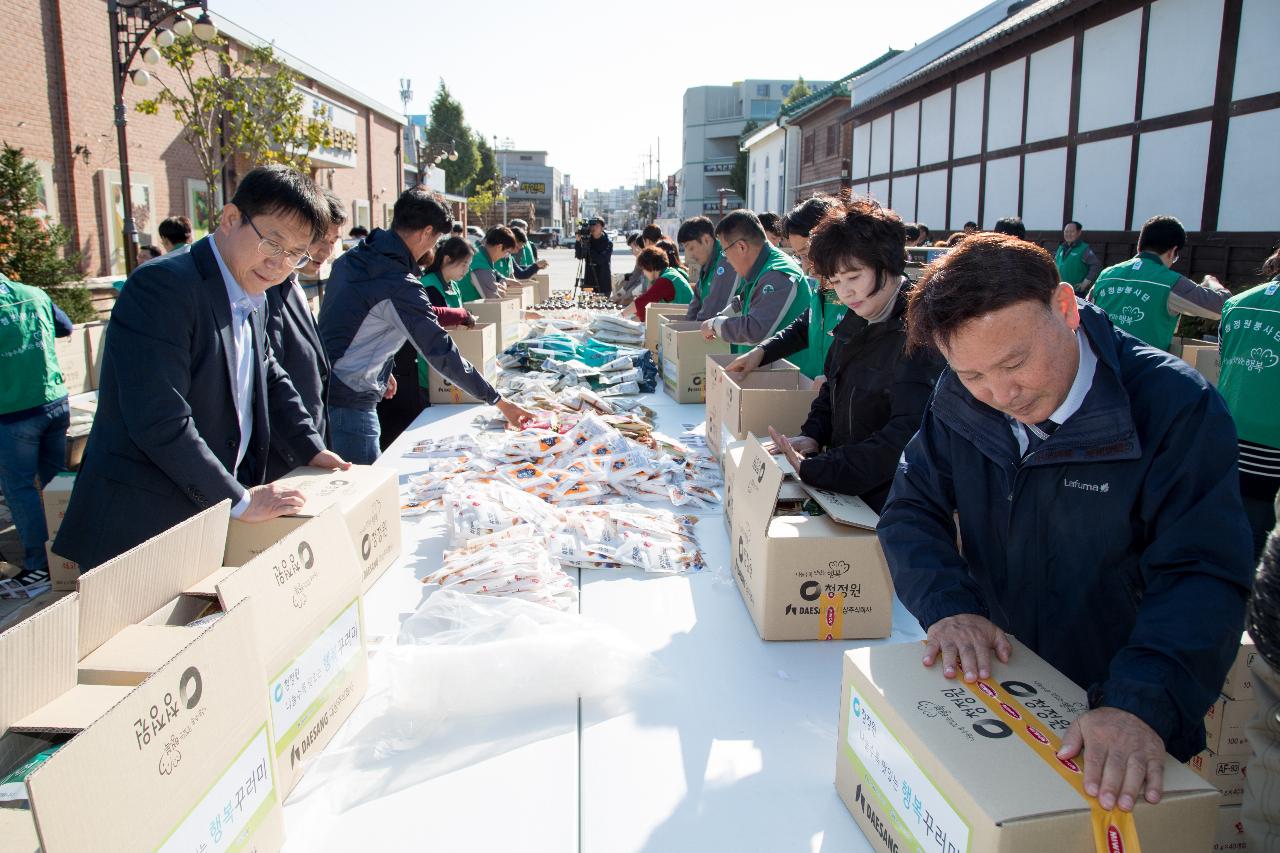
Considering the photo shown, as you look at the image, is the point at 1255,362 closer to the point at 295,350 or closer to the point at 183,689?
the point at 295,350

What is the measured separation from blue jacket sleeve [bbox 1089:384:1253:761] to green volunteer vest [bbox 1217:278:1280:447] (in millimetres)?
2230

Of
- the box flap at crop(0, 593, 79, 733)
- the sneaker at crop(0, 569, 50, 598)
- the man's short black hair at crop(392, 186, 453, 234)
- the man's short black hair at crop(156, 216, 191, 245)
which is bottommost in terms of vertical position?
the sneaker at crop(0, 569, 50, 598)

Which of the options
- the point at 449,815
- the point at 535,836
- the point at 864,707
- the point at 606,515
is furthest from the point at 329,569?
the point at 606,515

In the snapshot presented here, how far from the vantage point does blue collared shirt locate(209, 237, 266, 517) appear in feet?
6.29

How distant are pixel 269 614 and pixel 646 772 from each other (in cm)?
71

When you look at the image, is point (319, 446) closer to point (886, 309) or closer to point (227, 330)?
point (227, 330)

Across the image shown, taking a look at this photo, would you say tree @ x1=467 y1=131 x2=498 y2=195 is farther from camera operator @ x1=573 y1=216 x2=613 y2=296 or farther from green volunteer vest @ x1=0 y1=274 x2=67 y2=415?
green volunteer vest @ x1=0 y1=274 x2=67 y2=415

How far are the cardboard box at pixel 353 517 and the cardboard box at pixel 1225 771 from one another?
5.78 feet

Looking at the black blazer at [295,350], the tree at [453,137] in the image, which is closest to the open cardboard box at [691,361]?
the black blazer at [295,350]

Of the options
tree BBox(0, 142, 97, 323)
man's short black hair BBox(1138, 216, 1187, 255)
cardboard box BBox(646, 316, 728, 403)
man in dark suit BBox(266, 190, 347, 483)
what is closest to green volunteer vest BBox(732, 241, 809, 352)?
cardboard box BBox(646, 316, 728, 403)

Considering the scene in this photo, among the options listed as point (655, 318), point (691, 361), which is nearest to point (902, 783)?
point (691, 361)

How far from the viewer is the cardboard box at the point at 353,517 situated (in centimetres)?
192

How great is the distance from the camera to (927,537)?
1485 millimetres

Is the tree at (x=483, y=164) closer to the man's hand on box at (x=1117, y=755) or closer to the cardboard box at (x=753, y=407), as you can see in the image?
the cardboard box at (x=753, y=407)
